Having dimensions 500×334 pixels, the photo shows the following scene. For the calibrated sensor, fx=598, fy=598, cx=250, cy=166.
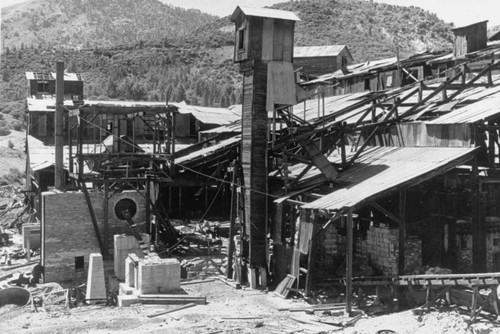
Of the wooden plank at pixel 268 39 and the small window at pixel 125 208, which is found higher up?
the wooden plank at pixel 268 39

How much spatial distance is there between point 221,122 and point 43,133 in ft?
42.9

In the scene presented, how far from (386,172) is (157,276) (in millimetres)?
8497

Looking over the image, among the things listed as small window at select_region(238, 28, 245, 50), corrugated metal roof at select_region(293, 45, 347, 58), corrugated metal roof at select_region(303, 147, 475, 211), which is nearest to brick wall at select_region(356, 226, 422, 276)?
corrugated metal roof at select_region(303, 147, 475, 211)

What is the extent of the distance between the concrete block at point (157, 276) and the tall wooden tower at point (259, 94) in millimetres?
3558

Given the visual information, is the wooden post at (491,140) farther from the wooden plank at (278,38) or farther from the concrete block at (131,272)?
the concrete block at (131,272)

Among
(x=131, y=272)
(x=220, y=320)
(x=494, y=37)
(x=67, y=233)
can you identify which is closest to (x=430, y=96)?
(x=494, y=37)

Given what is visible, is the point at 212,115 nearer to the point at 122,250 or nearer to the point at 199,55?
the point at 122,250

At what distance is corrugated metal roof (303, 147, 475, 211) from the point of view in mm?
18250

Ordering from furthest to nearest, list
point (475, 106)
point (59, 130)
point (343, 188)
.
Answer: point (59, 130) → point (475, 106) → point (343, 188)

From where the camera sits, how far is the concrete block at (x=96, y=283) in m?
22.4

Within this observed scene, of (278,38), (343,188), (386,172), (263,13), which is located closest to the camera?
(386,172)

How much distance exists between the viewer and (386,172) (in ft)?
66.4

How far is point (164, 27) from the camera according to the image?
198 meters

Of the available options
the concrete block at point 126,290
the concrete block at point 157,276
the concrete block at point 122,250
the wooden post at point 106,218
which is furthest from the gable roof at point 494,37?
the concrete block at point 126,290
